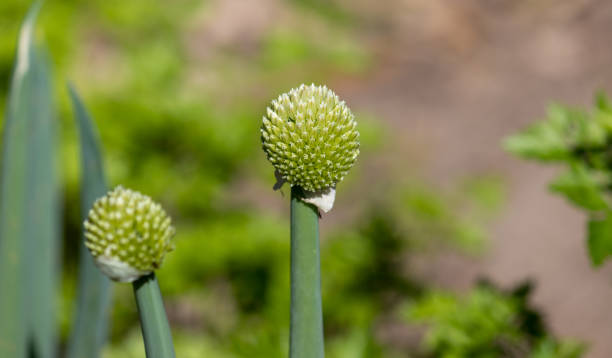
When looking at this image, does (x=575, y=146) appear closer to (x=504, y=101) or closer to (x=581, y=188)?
(x=581, y=188)

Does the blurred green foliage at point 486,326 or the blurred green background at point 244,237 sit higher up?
the blurred green background at point 244,237

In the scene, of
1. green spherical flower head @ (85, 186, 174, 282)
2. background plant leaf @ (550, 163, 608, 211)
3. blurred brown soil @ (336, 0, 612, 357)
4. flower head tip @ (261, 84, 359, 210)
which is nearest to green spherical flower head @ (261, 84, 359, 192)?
flower head tip @ (261, 84, 359, 210)

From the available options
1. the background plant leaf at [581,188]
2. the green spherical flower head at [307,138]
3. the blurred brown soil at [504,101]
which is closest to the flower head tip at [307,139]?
the green spherical flower head at [307,138]

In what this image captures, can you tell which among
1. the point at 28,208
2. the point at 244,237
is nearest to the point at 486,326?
the point at 28,208

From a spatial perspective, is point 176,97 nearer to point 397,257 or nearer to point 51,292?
point 397,257

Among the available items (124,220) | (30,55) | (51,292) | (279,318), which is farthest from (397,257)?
(124,220)

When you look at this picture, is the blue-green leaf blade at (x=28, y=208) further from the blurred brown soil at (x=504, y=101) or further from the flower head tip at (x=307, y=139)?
the blurred brown soil at (x=504, y=101)
